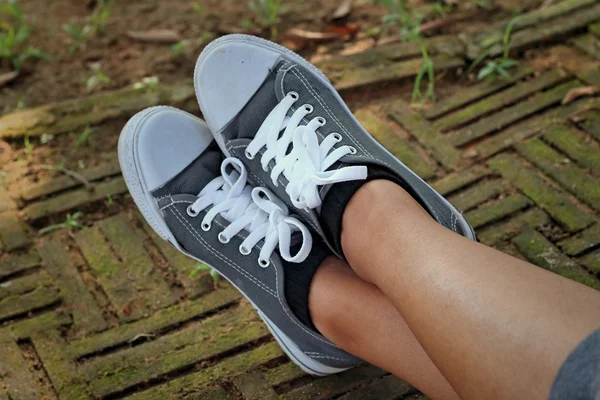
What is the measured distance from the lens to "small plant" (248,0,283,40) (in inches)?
100

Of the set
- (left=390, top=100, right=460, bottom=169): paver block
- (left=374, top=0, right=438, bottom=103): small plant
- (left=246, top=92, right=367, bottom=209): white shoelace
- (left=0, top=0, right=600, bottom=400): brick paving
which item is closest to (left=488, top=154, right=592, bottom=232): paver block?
(left=0, top=0, right=600, bottom=400): brick paving

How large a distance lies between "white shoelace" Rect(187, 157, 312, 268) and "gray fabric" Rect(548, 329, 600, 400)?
61cm

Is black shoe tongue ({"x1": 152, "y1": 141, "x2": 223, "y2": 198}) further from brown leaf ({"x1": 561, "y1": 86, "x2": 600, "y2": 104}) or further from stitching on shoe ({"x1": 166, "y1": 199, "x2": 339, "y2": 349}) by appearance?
brown leaf ({"x1": 561, "y1": 86, "x2": 600, "y2": 104})

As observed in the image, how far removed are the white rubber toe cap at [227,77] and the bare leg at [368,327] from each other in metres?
0.49

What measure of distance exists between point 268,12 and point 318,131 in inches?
40.5

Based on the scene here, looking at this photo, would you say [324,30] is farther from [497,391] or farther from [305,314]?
[497,391]

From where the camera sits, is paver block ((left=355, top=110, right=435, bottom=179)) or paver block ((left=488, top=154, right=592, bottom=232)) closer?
paver block ((left=488, top=154, right=592, bottom=232))

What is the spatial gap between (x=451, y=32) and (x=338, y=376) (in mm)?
1322

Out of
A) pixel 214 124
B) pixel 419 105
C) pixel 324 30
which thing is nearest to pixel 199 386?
pixel 214 124

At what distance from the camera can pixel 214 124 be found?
5.97 ft

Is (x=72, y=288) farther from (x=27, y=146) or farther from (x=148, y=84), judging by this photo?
(x=148, y=84)

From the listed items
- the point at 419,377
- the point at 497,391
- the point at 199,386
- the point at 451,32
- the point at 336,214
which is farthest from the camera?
the point at 451,32

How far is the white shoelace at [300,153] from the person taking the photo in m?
1.47

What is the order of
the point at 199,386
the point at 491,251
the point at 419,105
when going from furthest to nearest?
1. the point at 419,105
2. the point at 199,386
3. the point at 491,251
